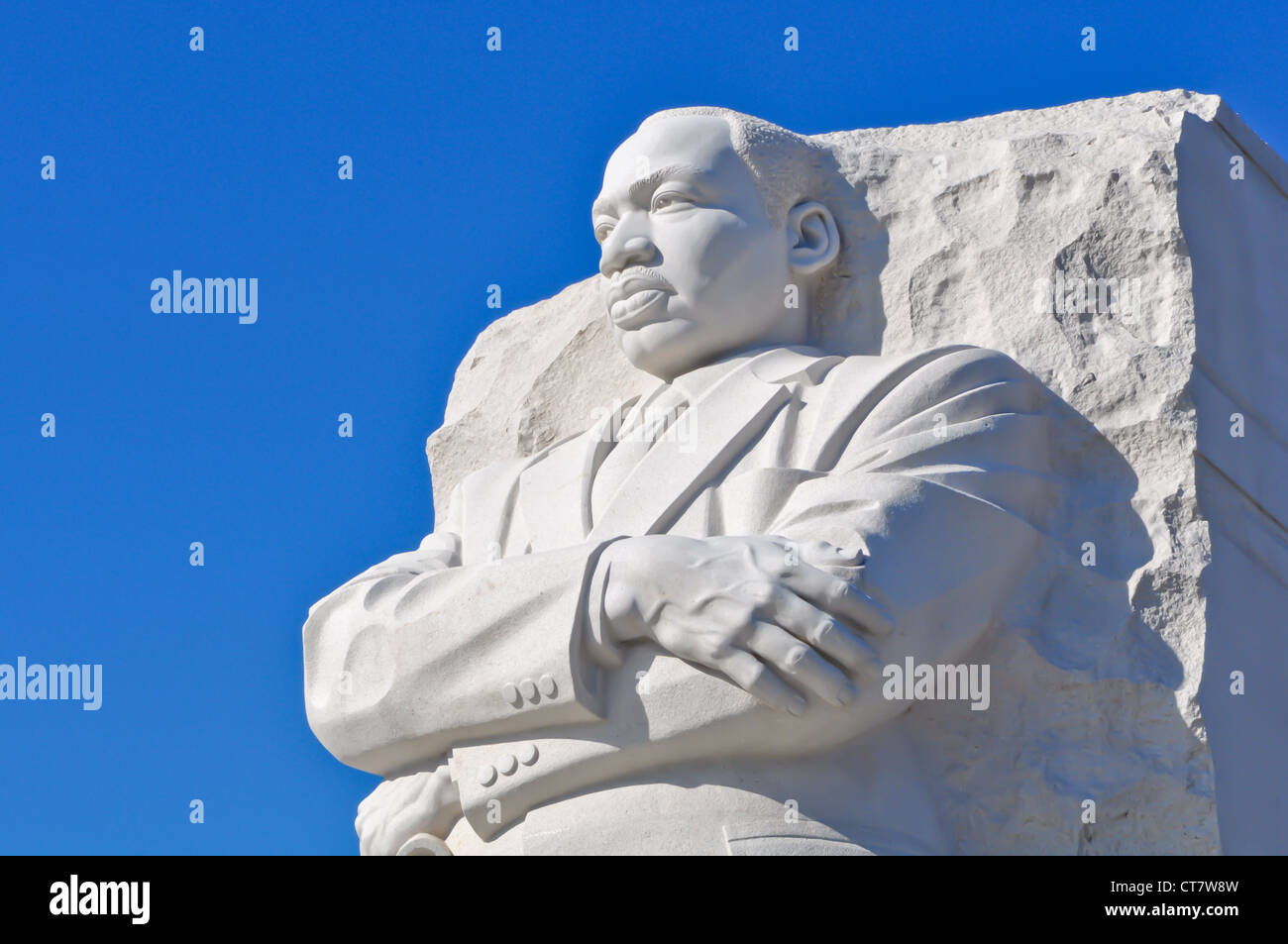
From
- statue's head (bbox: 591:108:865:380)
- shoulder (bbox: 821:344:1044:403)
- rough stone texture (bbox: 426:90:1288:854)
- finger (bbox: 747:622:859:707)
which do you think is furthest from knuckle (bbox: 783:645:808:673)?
statue's head (bbox: 591:108:865:380)

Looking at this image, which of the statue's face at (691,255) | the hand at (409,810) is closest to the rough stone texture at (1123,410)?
the statue's face at (691,255)

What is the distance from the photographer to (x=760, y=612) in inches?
217

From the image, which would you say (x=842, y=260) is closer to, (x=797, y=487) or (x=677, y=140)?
(x=677, y=140)

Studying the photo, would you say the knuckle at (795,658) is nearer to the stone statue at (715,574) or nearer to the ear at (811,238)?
the stone statue at (715,574)

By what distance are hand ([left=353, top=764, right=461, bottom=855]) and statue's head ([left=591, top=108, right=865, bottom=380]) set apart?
4.86 feet

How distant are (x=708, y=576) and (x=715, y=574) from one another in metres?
0.02

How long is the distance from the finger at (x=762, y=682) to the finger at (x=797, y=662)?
27 mm

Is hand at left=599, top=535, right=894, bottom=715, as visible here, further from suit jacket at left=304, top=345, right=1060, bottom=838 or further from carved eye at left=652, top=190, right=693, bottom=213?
carved eye at left=652, top=190, right=693, bottom=213

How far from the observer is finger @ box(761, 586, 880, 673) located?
5496 millimetres

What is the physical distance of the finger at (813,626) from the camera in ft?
18.0

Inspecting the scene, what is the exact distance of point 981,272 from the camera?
673 centimetres

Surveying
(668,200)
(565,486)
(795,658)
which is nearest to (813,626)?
(795,658)

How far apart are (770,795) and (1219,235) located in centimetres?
243
